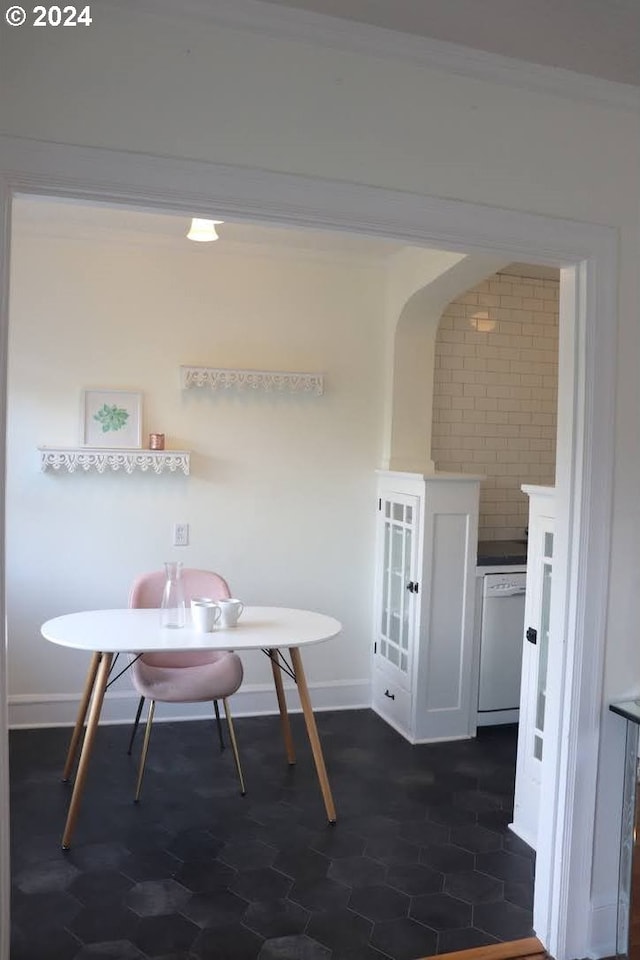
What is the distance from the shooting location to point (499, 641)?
417 cm

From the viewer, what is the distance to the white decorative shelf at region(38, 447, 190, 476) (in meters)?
3.89

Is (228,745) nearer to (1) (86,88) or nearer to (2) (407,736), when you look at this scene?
(2) (407,736)

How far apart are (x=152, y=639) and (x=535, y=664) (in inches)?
61.1

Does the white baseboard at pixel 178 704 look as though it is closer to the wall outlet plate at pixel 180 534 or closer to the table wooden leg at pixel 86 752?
the wall outlet plate at pixel 180 534

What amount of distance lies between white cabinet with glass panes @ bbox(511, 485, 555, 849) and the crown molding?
143 centimetres

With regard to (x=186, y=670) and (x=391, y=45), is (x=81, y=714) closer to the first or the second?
(x=186, y=670)

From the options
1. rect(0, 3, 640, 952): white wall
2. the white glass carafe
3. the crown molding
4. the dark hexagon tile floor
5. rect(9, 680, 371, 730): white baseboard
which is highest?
the crown molding

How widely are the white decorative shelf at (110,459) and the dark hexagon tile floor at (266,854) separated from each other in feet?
4.54

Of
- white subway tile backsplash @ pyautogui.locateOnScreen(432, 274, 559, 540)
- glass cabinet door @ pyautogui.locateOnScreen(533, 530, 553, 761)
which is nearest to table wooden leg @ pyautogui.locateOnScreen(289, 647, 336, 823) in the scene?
glass cabinet door @ pyautogui.locateOnScreen(533, 530, 553, 761)

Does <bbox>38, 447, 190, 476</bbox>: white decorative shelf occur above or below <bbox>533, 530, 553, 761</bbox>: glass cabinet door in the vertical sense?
above

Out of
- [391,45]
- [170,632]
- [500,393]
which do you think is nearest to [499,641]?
[500,393]

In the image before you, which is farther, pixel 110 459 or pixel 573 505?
pixel 110 459

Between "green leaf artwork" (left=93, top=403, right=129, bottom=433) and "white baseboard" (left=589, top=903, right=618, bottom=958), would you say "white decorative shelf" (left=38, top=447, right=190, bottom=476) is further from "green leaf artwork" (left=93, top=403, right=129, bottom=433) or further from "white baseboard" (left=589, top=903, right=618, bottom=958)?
"white baseboard" (left=589, top=903, right=618, bottom=958)

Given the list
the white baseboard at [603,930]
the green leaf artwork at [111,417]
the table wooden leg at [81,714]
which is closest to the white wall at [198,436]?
the green leaf artwork at [111,417]
